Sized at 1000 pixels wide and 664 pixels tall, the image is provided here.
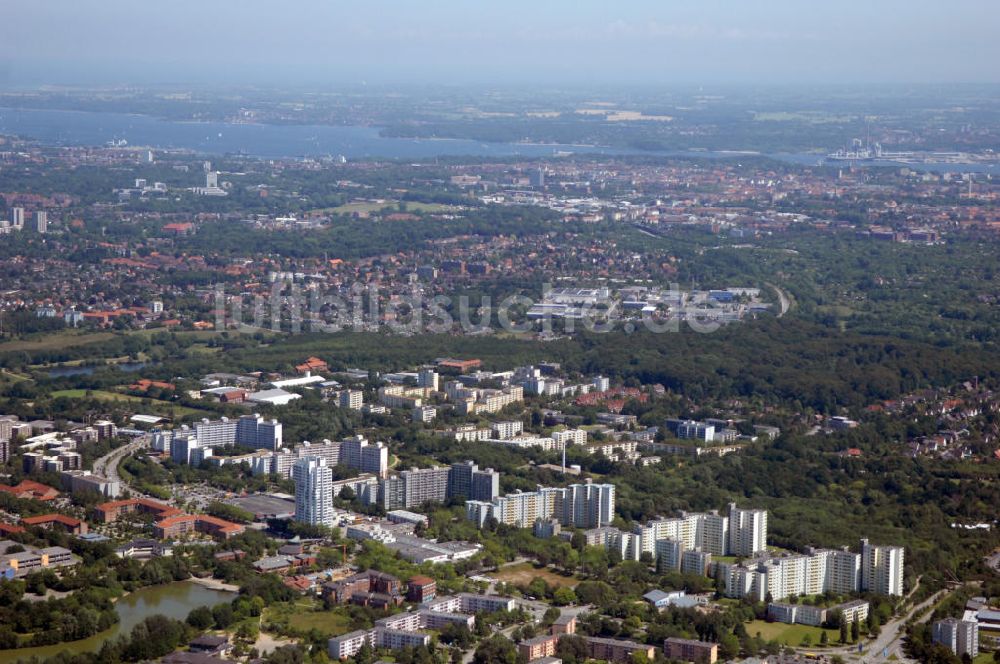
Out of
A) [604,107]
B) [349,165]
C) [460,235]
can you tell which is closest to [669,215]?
[460,235]

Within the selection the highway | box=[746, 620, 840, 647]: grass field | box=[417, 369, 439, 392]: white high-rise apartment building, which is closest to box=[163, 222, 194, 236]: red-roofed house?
box=[417, 369, 439, 392]: white high-rise apartment building

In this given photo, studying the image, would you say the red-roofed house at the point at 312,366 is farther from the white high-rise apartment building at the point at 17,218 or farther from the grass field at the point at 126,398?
the white high-rise apartment building at the point at 17,218

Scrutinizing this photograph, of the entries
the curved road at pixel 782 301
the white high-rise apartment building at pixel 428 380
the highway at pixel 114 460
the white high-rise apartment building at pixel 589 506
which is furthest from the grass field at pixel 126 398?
the curved road at pixel 782 301

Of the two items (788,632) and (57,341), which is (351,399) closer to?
(57,341)

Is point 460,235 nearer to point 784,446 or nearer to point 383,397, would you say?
point 383,397

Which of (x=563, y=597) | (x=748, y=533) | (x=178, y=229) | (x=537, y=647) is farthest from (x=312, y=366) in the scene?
(x=178, y=229)

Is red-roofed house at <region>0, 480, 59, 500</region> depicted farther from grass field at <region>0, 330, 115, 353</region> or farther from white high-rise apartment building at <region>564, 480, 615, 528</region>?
grass field at <region>0, 330, 115, 353</region>
